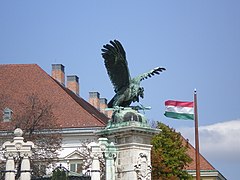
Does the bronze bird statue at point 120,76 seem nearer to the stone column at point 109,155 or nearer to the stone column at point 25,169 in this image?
the stone column at point 109,155

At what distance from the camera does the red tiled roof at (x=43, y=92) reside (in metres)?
47.6

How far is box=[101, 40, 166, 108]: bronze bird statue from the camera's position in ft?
57.2

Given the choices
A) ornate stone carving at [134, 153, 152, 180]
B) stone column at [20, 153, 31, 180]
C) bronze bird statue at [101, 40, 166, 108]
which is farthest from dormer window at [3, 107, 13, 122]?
ornate stone carving at [134, 153, 152, 180]

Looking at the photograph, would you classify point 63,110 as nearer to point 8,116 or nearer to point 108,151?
point 8,116

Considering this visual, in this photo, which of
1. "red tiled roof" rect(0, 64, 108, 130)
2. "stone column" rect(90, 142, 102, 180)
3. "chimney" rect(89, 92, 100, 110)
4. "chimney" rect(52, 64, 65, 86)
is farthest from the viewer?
"chimney" rect(89, 92, 100, 110)

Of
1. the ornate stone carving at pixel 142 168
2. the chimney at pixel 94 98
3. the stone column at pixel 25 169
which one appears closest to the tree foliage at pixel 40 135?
the stone column at pixel 25 169

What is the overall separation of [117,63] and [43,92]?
3311cm

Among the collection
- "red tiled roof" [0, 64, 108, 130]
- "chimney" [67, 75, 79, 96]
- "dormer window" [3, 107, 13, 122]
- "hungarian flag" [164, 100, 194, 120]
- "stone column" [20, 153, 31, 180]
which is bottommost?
"stone column" [20, 153, 31, 180]

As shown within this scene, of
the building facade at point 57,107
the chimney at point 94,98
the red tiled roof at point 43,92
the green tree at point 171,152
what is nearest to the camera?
the green tree at point 171,152

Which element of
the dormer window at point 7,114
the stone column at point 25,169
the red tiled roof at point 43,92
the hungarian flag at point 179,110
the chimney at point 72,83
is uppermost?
the chimney at point 72,83

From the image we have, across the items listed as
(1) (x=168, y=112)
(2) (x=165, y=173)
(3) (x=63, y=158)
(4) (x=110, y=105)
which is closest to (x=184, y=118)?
(1) (x=168, y=112)

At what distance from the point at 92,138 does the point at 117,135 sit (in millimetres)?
28979

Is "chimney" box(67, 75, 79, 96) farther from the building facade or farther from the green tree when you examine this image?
the green tree

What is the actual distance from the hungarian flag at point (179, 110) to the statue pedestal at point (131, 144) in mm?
4769
